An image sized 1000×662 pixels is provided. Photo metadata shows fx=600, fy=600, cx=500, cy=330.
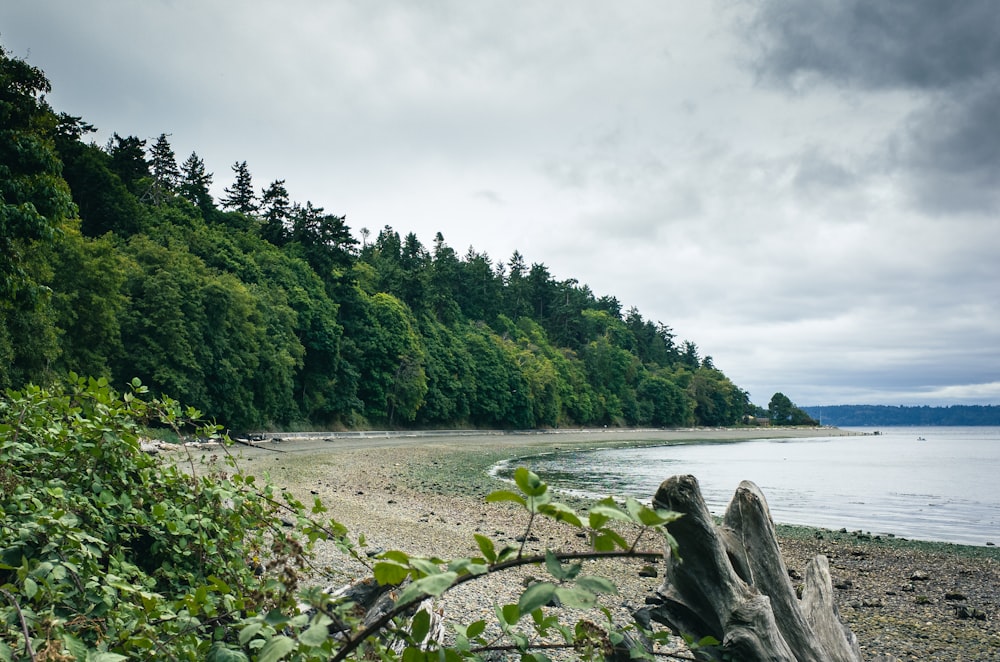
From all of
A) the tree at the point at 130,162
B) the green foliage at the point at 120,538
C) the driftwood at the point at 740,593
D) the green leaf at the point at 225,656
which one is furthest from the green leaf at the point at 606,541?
the tree at the point at 130,162

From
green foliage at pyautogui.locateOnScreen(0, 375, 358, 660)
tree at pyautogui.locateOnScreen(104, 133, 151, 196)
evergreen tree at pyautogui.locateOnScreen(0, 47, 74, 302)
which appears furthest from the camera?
tree at pyautogui.locateOnScreen(104, 133, 151, 196)

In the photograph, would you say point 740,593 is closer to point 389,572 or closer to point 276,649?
point 389,572

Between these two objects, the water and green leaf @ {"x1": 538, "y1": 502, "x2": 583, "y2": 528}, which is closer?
green leaf @ {"x1": 538, "y1": 502, "x2": 583, "y2": 528}

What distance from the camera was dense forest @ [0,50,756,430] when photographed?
21.9 m

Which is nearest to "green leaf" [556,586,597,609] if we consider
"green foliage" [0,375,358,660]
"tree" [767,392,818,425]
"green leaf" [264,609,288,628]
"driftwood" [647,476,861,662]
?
"green leaf" [264,609,288,628]

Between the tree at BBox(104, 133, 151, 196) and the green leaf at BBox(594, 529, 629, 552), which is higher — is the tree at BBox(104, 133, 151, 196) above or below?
A: above

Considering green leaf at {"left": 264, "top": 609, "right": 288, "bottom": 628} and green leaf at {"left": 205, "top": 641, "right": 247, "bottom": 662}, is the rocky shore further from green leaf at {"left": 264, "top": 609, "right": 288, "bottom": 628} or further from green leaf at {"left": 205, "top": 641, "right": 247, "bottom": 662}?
green leaf at {"left": 264, "top": 609, "right": 288, "bottom": 628}

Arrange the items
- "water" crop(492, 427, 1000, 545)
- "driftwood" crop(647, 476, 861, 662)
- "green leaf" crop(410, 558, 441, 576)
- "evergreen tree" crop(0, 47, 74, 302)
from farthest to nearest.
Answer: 1. "water" crop(492, 427, 1000, 545)
2. "evergreen tree" crop(0, 47, 74, 302)
3. "driftwood" crop(647, 476, 861, 662)
4. "green leaf" crop(410, 558, 441, 576)

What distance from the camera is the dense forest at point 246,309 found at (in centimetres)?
2188

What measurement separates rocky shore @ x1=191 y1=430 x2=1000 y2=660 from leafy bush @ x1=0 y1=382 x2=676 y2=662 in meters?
0.72

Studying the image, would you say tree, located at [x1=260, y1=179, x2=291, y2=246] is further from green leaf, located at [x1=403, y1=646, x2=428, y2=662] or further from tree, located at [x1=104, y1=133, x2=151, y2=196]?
green leaf, located at [x1=403, y1=646, x2=428, y2=662]

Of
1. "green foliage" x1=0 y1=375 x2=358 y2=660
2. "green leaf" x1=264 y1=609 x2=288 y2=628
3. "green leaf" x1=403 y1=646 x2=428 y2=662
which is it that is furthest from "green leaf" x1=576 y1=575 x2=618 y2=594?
"green foliage" x1=0 y1=375 x2=358 y2=660

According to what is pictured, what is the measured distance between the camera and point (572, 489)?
23.0 meters

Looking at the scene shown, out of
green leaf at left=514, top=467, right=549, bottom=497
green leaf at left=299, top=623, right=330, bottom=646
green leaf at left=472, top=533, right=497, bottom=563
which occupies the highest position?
green leaf at left=514, top=467, right=549, bottom=497
